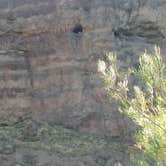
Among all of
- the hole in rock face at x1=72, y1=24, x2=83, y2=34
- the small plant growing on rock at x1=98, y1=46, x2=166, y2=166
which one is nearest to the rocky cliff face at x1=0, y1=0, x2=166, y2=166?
the hole in rock face at x1=72, y1=24, x2=83, y2=34

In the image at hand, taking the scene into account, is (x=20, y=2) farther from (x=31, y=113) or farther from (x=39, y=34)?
(x=31, y=113)

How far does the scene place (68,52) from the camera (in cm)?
2602

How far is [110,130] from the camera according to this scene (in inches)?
979

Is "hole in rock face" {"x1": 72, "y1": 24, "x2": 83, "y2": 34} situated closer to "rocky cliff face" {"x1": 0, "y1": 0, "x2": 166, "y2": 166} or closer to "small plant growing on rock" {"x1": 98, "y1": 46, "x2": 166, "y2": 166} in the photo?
"rocky cliff face" {"x1": 0, "y1": 0, "x2": 166, "y2": 166}

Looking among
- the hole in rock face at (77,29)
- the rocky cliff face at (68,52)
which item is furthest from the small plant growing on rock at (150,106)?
the hole in rock face at (77,29)

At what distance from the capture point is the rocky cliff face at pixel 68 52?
25406 mm

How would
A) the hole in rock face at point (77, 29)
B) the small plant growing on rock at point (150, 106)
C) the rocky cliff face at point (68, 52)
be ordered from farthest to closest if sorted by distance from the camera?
the hole in rock face at point (77, 29), the rocky cliff face at point (68, 52), the small plant growing on rock at point (150, 106)

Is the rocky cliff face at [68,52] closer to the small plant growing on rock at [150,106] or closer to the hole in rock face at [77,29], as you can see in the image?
the hole in rock face at [77,29]

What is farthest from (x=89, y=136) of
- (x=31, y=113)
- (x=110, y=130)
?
(x=31, y=113)

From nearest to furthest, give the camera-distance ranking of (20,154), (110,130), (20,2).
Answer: (20,154), (110,130), (20,2)

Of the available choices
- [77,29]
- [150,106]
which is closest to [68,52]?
[77,29]

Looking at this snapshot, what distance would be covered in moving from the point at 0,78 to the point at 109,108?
4.59 metres

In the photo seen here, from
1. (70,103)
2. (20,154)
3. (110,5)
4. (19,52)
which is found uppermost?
(110,5)

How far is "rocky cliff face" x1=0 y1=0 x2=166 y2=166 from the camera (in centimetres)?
2541
